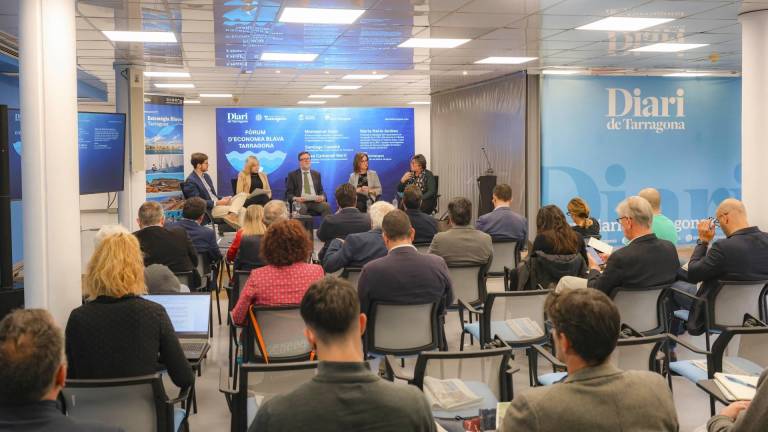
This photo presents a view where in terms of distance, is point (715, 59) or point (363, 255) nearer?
point (363, 255)

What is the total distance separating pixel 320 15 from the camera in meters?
6.74

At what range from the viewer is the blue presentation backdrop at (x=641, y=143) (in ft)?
39.4

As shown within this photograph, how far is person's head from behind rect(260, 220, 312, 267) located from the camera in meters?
4.32

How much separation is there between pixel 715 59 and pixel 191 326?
30.3 ft

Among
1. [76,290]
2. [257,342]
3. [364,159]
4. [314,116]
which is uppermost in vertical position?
[314,116]

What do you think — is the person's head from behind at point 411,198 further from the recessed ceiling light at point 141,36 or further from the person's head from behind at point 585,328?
the person's head from behind at point 585,328

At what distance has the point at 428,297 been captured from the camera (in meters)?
4.57

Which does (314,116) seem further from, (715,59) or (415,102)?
(715,59)

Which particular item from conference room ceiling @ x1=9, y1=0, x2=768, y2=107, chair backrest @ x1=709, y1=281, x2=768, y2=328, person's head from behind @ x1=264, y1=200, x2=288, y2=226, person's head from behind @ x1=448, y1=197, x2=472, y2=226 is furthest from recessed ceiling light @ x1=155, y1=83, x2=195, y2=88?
chair backrest @ x1=709, y1=281, x2=768, y2=328

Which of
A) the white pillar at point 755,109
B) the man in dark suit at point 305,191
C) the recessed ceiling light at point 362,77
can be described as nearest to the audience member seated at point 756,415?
the white pillar at point 755,109

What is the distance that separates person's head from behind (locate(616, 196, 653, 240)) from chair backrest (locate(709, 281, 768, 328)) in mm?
581

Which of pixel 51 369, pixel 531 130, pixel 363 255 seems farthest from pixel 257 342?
pixel 531 130

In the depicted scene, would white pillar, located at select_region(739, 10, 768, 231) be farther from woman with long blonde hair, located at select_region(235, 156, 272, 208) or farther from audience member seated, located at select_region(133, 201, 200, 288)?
woman with long blonde hair, located at select_region(235, 156, 272, 208)

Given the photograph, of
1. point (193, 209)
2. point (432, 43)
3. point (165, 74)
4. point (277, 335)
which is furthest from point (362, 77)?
point (277, 335)
